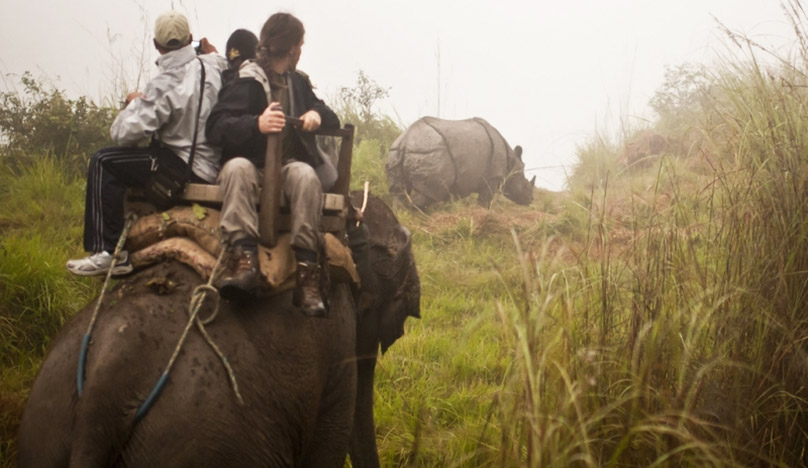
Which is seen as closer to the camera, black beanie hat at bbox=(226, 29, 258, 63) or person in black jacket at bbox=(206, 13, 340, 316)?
person in black jacket at bbox=(206, 13, 340, 316)

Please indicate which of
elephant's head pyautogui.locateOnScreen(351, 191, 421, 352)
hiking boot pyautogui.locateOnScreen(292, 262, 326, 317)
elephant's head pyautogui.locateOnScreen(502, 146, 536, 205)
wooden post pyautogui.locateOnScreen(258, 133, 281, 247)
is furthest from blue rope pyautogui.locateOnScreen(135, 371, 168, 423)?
elephant's head pyautogui.locateOnScreen(502, 146, 536, 205)

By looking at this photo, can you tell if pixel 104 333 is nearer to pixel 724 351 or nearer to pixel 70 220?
pixel 724 351

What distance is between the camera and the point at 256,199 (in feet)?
8.91

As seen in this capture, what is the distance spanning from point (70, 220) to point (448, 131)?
228 inches

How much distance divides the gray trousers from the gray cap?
2.00 feet

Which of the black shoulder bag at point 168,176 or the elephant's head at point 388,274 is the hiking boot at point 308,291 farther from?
the elephant's head at point 388,274

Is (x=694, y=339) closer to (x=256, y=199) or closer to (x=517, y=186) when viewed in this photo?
(x=256, y=199)

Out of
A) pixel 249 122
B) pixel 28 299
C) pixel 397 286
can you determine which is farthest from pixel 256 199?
pixel 28 299

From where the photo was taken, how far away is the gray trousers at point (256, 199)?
260 cm

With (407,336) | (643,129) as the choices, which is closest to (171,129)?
(407,336)

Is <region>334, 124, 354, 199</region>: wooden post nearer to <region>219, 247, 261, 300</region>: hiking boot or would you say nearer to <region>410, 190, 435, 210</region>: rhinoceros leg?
<region>219, 247, 261, 300</region>: hiking boot

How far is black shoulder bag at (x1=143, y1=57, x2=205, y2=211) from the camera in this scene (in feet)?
8.91

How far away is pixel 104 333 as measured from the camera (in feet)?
7.48

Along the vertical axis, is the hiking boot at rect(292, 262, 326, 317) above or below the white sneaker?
below
